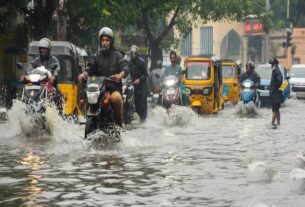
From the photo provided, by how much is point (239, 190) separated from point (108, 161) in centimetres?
296

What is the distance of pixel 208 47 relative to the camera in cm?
9300

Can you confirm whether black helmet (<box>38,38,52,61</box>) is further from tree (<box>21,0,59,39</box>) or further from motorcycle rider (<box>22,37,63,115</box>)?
tree (<box>21,0,59,39</box>)

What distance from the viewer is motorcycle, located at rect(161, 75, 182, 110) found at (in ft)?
67.7

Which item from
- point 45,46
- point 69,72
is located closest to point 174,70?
point 69,72

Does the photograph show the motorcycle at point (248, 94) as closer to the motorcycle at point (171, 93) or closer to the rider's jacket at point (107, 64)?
the motorcycle at point (171, 93)

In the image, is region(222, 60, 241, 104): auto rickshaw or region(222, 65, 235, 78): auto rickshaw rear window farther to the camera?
region(222, 65, 235, 78): auto rickshaw rear window

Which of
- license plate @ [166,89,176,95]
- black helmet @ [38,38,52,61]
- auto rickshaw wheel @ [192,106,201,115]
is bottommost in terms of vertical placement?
auto rickshaw wheel @ [192,106,201,115]

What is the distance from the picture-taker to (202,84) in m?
26.0

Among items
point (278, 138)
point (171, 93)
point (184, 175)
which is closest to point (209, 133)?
point (278, 138)

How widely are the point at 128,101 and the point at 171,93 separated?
3.88 feet

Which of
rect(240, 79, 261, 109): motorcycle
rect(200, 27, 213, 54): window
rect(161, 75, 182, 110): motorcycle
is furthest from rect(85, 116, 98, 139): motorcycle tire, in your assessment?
rect(200, 27, 213, 54): window

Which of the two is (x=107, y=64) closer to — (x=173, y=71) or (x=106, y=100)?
(x=106, y=100)

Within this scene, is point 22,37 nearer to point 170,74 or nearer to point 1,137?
point 170,74

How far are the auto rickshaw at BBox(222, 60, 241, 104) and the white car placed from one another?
6998 mm
